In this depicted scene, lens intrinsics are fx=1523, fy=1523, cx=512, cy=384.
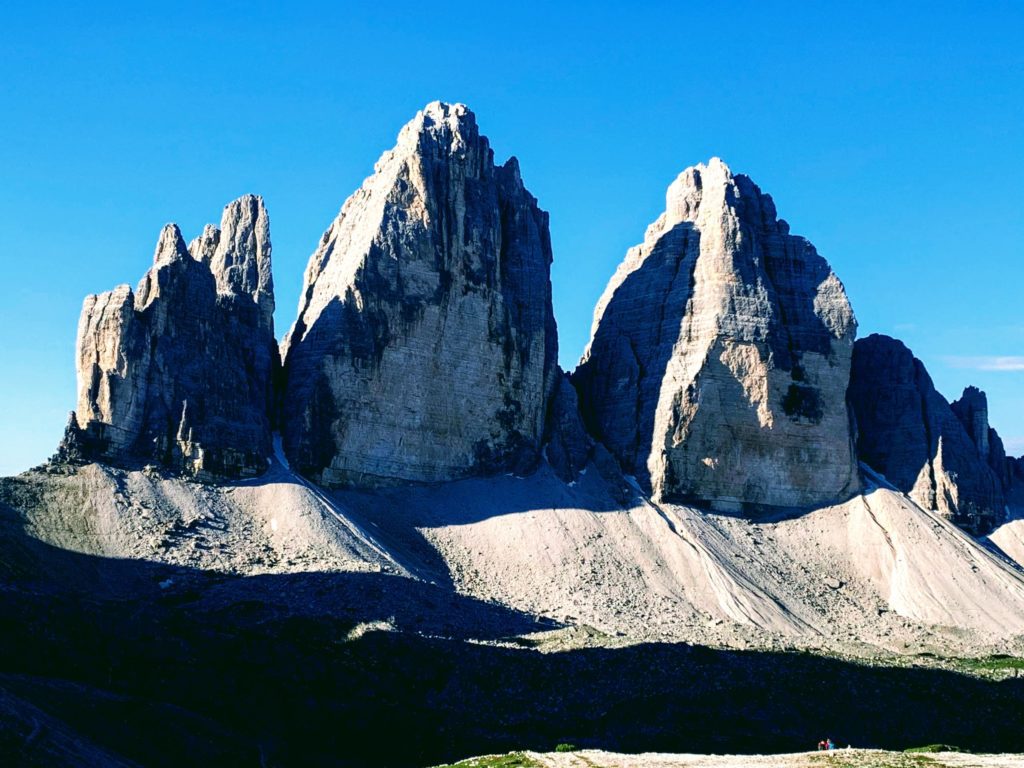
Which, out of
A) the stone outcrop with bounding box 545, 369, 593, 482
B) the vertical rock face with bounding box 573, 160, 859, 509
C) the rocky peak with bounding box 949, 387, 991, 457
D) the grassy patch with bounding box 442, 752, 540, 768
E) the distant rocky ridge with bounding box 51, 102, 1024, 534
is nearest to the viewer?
the grassy patch with bounding box 442, 752, 540, 768

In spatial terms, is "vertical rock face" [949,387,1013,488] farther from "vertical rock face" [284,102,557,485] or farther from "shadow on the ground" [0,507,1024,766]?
"shadow on the ground" [0,507,1024,766]

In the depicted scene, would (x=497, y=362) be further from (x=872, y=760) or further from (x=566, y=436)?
(x=872, y=760)

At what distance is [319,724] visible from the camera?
58.7m

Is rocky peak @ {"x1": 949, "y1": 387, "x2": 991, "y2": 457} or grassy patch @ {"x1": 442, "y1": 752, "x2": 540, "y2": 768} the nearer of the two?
grassy patch @ {"x1": 442, "y1": 752, "x2": 540, "y2": 768}

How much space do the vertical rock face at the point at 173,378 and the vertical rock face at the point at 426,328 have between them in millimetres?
3958

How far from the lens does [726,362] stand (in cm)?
10550

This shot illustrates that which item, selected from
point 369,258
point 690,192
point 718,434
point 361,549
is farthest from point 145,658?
point 690,192

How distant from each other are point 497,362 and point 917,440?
34.2 metres

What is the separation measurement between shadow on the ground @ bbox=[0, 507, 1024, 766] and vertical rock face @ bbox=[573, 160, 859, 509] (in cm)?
3013

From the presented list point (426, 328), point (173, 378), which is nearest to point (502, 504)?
point (426, 328)

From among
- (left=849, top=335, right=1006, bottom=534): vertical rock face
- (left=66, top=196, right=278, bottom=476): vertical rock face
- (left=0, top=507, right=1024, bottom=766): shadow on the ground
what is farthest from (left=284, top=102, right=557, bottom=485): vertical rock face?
(left=849, top=335, right=1006, bottom=534): vertical rock face

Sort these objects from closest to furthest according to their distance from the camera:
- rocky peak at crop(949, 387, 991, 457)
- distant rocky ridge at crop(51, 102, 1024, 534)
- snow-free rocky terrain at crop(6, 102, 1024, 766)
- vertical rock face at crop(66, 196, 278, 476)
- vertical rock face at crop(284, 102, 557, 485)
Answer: snow-free rocky terrain at crop(6, 102, 1024, 766)
vertical rock face at crop(66, 196, 278, 476)
distant rocky ridge at crop(51, 102, 1024, 534)
vertical rock face at crop(284, 102, 557, 485)
rocky peak at crop(949, 387, 991, 457)

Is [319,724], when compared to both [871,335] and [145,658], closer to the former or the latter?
[145,658]

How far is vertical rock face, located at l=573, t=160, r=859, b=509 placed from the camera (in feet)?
343
